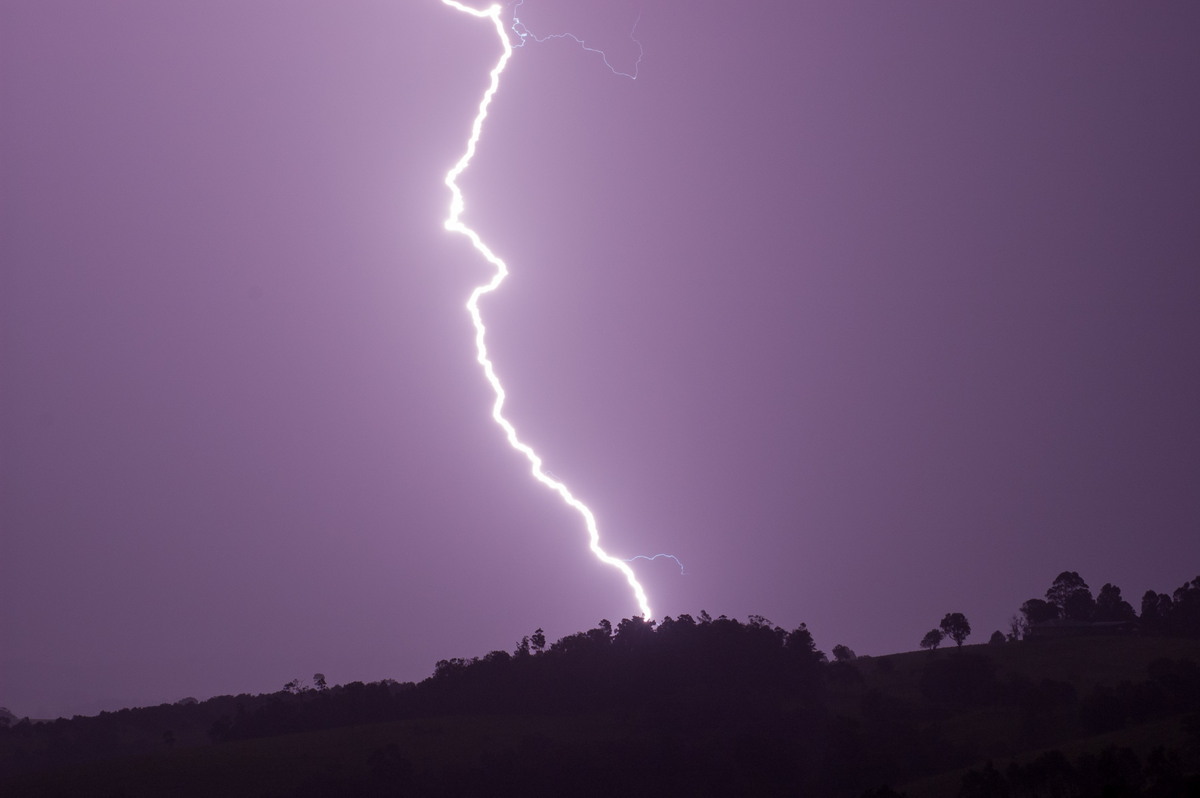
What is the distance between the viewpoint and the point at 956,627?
6034 centimetres

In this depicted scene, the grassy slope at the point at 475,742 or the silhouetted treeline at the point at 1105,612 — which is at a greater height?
the silhouetted treeline at the point at 1105,612

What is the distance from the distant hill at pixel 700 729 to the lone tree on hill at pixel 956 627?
4363 mm

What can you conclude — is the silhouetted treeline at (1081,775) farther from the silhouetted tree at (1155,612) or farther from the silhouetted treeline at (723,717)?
the silhouetted tree at (1155,612)

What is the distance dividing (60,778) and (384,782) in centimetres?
1241

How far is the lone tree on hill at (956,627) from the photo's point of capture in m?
60.2

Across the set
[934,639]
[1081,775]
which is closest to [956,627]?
[934,639]

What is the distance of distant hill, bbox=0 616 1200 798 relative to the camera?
38031 millimetres

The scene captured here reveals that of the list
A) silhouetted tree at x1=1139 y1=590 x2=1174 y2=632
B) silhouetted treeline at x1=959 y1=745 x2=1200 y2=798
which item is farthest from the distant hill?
silhouetted tree at x1=1139 y1=590 x2=1174 y2=632

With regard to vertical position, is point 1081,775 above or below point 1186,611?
below

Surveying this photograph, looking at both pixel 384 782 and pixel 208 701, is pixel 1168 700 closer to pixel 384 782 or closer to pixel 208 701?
pixel 384 782

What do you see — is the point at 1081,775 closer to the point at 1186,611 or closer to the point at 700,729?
the point at 700,729

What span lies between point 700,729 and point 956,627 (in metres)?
22.8

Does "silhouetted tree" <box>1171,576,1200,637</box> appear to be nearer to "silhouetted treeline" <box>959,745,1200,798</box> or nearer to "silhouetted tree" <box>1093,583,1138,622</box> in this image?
"silhouetted tree" <box>1093,583,1138,622</box>

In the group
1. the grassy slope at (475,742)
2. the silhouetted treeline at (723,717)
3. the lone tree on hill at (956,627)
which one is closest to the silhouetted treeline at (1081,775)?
the silhouetted treeline at (723,717)
